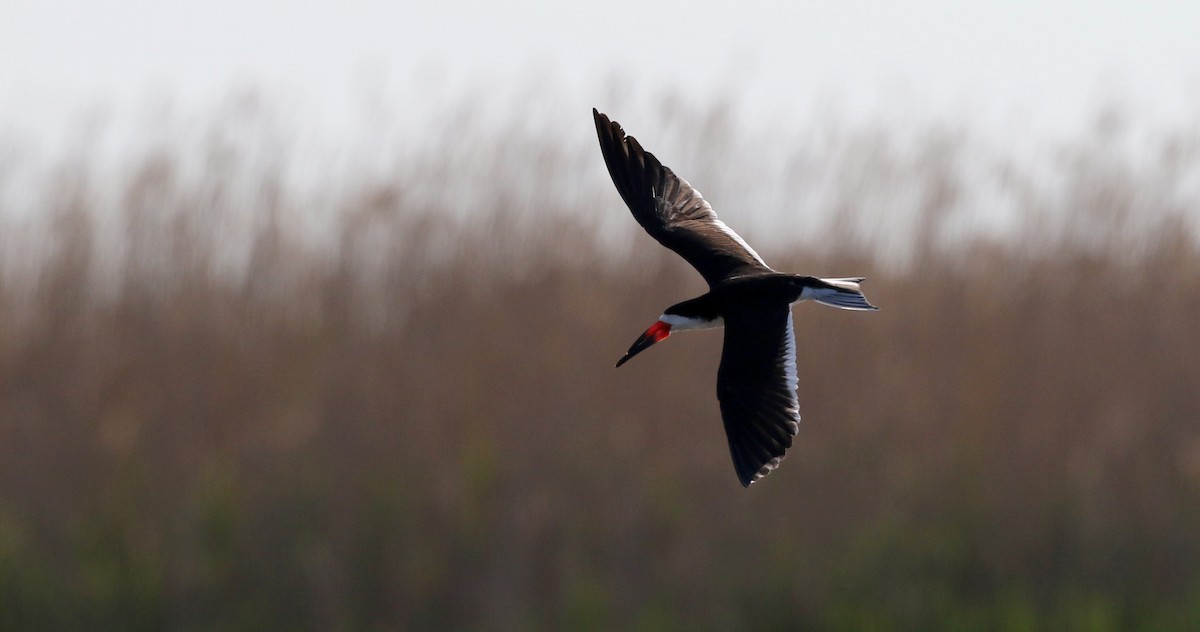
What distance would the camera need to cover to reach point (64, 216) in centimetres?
566

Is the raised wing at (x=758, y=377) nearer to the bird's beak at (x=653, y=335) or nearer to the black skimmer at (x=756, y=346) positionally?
the black skimmer at (x=756, y=346)

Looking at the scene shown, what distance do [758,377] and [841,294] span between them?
0.85 feet

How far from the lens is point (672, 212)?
→ 3504 mm

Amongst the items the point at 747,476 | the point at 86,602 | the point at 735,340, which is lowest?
the point at 86,602

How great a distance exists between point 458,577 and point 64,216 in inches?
79.8

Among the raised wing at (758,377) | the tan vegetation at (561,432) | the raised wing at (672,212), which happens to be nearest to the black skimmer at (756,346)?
the raised wing at (758,377)

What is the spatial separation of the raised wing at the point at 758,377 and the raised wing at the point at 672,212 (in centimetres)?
27

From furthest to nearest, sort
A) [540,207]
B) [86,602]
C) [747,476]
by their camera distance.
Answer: [540,207], [86,602], [747,476]

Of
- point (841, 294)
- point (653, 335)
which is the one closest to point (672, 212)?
point (653, 335)

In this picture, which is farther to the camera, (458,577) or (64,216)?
(64,216)

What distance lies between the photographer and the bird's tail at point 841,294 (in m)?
2.69

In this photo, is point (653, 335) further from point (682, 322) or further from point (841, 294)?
point (841, 294)

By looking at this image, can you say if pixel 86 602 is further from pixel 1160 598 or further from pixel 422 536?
pixel 1160 598

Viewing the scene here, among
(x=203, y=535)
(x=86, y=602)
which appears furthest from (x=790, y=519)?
(x=86, y=602)
